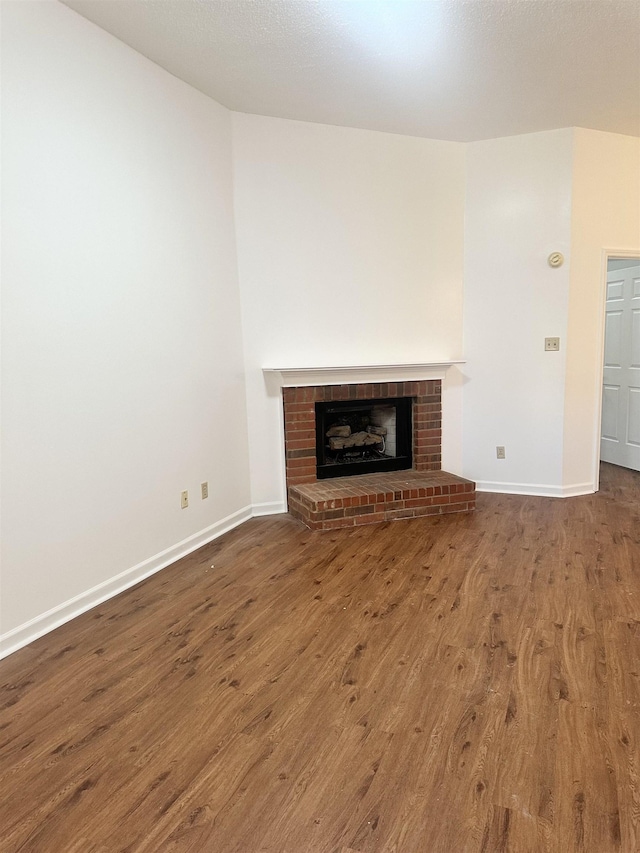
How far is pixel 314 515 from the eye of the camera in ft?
12.1

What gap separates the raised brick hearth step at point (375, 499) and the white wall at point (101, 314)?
0.65 meters

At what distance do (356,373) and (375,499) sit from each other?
3.21 feet

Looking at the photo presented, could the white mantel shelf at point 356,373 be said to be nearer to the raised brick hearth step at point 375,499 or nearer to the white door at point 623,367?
the raised brick hearth step at point 375,499

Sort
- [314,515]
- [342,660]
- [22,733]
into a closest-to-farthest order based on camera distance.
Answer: [22,733]
[342,660]
[314,515]

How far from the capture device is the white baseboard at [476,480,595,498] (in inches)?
172

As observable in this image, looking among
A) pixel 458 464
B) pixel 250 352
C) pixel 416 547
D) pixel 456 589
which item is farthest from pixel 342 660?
pixel 458 464

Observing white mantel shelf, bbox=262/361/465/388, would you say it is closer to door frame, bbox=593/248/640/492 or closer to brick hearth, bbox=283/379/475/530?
brick hearth, bbox=283/379/475/530

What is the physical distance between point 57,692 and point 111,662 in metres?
0.23

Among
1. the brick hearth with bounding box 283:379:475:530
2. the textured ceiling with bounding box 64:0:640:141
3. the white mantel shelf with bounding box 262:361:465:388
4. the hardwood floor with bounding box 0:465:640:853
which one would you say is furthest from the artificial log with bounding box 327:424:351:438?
the textured ceiling with bounding box 64:0:640:141

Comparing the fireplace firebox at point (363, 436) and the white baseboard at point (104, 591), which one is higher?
the fireplace firebox at point (363, 436)

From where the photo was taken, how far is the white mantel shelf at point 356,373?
3975 mm

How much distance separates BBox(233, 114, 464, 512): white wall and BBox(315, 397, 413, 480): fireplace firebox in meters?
0.39

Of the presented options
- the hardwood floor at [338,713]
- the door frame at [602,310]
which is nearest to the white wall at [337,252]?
the door frame at [602,310]

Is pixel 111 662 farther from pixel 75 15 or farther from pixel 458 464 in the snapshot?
pixel 458 464
